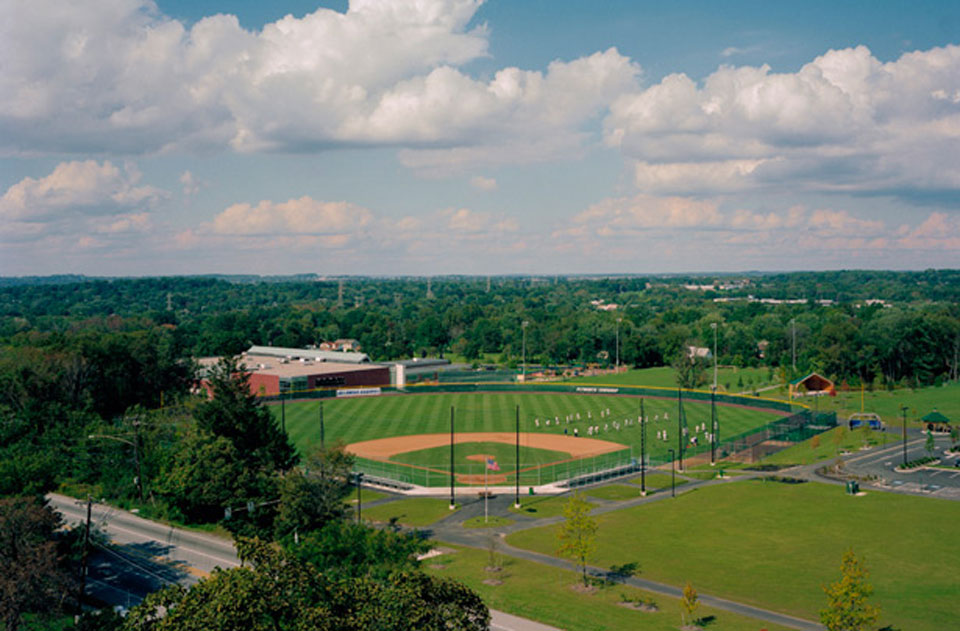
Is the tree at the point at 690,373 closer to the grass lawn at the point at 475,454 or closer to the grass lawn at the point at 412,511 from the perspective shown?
the grass lawn at the point at 475,454

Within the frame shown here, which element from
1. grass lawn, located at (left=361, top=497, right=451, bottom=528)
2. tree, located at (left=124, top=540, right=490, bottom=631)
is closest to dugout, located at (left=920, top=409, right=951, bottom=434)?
grass lawn, located at (left=361, top=497, right=451, bottom=528)

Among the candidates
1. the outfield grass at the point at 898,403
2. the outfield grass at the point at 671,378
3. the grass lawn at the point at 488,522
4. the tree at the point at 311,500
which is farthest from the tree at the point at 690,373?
the tree at the point at 311,500

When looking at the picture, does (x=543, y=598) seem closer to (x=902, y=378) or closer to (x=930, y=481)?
(x=930, y=481)

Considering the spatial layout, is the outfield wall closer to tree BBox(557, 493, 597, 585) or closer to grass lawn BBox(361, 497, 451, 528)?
grass lawn BBox(361, 497, 451, 528)

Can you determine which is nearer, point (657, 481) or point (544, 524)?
point (544, 524)

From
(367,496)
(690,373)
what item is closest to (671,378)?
(690,373)

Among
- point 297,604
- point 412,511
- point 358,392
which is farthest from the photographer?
point 358,392

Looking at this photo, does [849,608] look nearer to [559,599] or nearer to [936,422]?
[559,599]
